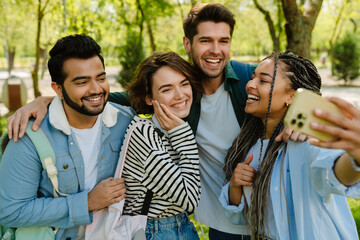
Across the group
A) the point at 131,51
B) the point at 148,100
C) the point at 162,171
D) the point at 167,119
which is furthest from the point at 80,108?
the point at 131,51

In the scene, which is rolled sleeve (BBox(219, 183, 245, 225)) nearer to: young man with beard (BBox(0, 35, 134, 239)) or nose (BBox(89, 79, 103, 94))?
young man with beard (BBox(0, 35, 134, 239))

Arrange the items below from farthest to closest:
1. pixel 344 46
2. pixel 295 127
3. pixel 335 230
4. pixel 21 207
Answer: pixel 344 46, pixel 21 207, pixel 335 230, pixel 295 127

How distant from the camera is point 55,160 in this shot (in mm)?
2314

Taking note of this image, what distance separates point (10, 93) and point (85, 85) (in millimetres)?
12287

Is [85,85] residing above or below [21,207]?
above

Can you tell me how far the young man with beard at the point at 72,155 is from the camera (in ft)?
7.36

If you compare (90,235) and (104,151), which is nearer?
(90,235)

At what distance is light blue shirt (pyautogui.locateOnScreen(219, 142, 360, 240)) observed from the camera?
1.91 metres

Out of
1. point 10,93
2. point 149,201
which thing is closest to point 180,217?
point 149,201

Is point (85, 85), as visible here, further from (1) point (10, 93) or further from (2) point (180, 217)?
(1) point (10, 93)

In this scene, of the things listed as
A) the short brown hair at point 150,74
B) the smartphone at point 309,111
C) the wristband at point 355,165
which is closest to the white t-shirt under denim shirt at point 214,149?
the short brown hair at point 150,74

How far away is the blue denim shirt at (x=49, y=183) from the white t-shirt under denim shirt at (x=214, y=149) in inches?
34.3

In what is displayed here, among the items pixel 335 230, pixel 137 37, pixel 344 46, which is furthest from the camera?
pixel 344 46

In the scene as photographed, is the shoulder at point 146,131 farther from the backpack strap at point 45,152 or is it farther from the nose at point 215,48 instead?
the nose at point 215,48
